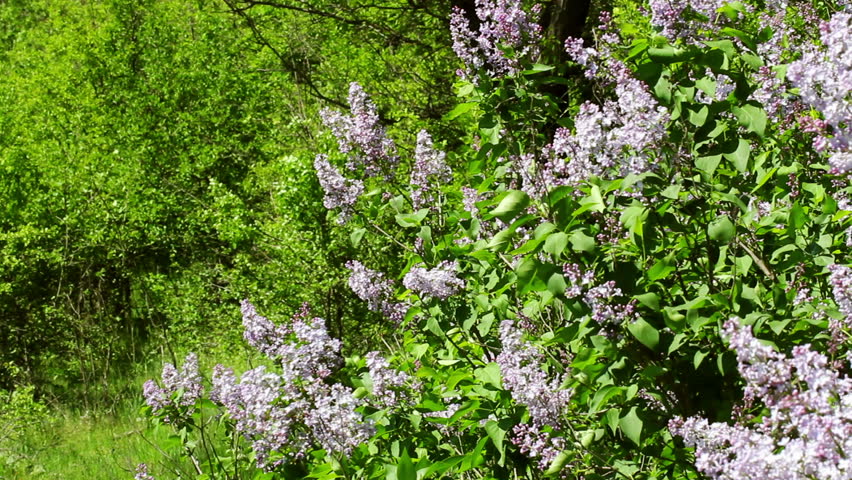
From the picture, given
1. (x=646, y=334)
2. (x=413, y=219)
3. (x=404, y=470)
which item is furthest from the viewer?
(x=413, y=219)

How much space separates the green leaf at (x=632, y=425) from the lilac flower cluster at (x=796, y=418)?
2.58 feet

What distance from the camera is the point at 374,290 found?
3416 mm

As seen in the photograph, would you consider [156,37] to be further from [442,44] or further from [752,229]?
[752,229]

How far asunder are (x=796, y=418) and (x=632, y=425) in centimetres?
95

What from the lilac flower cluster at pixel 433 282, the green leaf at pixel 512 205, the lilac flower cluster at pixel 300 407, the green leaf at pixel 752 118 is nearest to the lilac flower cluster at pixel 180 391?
the lilac flower cluster at pixel 300 407

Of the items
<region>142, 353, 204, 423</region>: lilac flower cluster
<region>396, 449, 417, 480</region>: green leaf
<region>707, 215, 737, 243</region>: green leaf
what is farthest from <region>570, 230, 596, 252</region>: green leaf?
<region>142, 353, 204, 423</region>: lilac flower cluster

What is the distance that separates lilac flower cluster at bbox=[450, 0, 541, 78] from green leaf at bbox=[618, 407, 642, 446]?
3.70 ft

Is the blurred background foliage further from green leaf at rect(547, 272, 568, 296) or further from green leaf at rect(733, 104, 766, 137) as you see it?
green leaf at rect(733, 104, 766, 137)

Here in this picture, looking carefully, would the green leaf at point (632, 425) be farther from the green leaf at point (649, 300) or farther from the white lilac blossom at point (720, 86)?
the white lilac blossom at point (720, 86)

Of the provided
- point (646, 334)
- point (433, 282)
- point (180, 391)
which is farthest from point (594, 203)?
point (180, 391)

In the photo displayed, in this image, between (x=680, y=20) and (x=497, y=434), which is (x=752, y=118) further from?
(x=497, y=434)

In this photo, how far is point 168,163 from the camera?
1384cm

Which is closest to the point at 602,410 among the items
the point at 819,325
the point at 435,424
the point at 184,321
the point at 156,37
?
the point at 819,325

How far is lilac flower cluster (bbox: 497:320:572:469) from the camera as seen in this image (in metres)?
2.45
